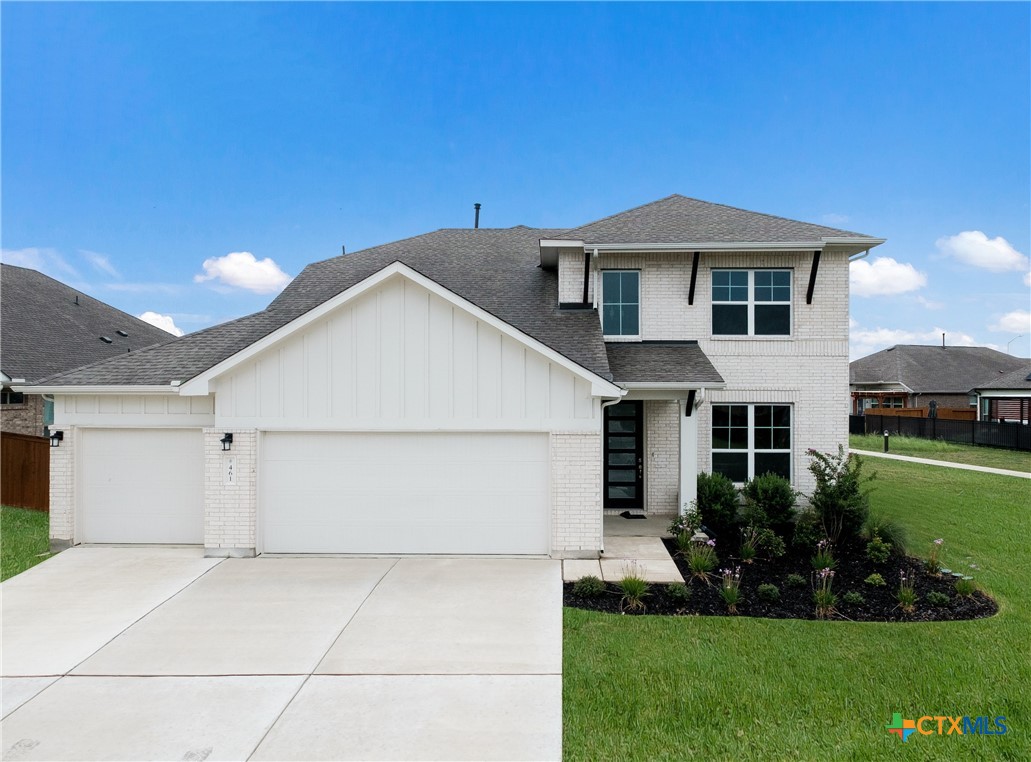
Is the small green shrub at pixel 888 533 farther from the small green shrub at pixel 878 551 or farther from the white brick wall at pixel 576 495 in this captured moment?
the white brick wall at pixel 576 495

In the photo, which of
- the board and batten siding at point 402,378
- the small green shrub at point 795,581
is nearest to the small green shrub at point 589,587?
the board and batten siding at point 402,378

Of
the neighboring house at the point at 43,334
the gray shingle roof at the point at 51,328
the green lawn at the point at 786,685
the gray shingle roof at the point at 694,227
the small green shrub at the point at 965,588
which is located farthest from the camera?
the gray shingle roof at the point at 51,328

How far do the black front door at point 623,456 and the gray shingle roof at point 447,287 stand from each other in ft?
6.97

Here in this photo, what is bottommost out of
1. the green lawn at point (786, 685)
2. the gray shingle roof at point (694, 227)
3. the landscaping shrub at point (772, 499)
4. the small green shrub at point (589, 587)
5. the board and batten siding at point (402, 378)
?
the green lawn at point (786, 685)

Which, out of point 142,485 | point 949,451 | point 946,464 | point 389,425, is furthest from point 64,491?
point 949,451

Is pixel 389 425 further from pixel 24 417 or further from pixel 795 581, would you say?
pixel 24 417

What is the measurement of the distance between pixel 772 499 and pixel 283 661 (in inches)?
350

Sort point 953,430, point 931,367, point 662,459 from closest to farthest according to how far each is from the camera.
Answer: point 662,459
point 953,430
point 931,367

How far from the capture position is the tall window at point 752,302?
39.0 ft

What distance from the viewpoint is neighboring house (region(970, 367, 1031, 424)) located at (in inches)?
1078

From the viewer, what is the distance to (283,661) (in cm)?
557

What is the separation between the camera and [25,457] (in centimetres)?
1220

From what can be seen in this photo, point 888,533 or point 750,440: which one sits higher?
point 750,440

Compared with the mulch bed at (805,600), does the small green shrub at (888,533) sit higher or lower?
higher
